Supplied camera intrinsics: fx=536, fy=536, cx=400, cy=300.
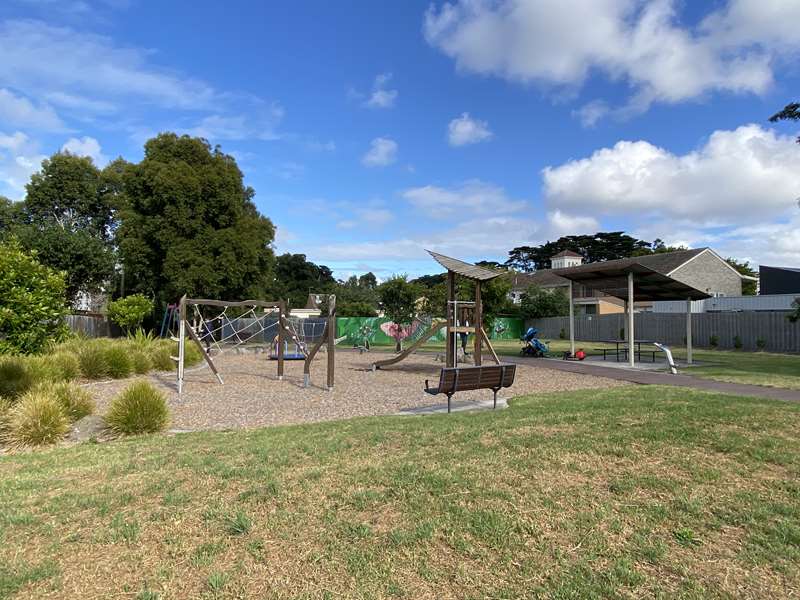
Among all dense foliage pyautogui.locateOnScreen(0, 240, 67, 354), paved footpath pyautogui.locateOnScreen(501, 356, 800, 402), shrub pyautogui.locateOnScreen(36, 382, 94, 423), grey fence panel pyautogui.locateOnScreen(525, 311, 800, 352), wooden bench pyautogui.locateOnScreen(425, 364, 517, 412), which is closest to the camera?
shrub pyautogui.locateOnScreen(36, 382, 94, 423)

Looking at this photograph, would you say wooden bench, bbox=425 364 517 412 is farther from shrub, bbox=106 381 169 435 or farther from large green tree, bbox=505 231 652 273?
large green tree, bbox=505 231 652 273

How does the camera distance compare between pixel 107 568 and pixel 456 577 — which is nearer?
pixel 456 577

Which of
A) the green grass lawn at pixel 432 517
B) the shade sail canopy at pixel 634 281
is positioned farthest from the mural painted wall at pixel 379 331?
the green grass lawn at pixel 432 517

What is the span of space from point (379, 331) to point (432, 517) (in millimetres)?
33330

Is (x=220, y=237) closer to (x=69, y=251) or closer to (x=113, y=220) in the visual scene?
(x=69, y=251)

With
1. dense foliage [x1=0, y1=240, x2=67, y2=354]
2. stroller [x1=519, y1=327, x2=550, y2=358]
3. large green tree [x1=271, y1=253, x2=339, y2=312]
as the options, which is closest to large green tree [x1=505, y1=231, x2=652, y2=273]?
large green tree [x1=271, y1=253, x2=339, y2=312]

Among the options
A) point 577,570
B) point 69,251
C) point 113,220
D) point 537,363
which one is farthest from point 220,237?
point 577,570

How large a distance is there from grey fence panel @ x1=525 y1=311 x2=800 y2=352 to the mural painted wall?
6412mm

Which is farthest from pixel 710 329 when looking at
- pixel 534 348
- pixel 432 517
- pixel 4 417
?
pixel 4 417

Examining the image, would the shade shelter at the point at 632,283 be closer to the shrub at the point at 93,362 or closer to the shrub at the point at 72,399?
the shrub at the point at 93,362

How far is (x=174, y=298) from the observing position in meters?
30.3

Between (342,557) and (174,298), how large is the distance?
97.9 feet

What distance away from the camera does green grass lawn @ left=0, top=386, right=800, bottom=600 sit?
303 centimetres

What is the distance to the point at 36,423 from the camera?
22.9 feet
